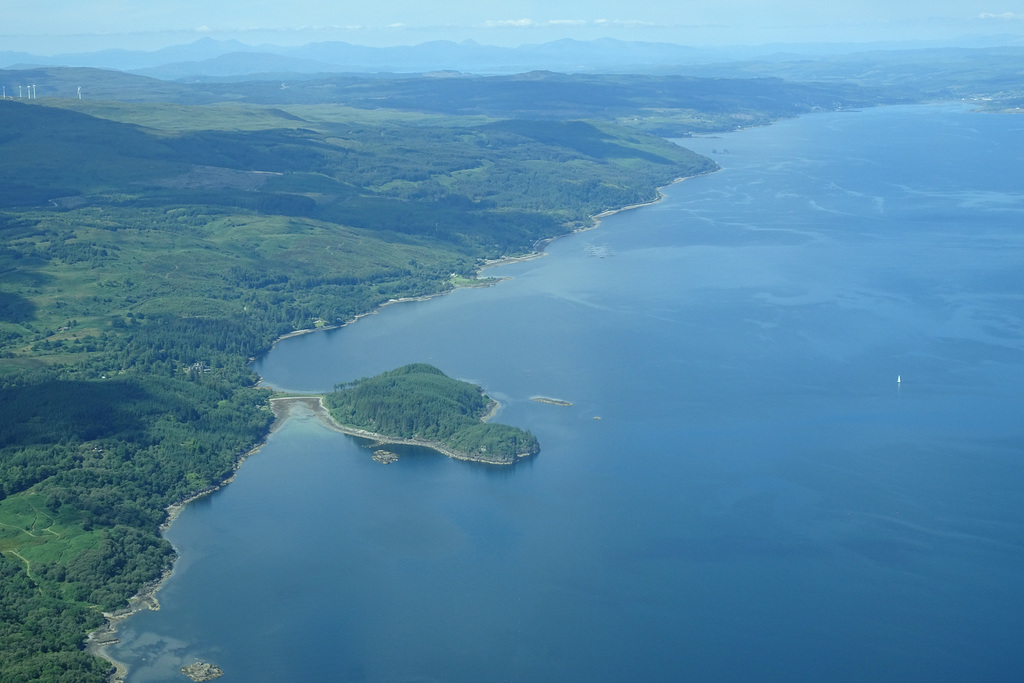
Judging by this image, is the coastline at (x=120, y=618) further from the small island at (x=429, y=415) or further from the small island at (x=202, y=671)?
the small island at (x=429, y=415)

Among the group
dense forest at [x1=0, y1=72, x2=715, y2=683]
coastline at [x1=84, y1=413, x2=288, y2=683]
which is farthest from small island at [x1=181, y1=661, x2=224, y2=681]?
dense forest at [x1=0, y1=72, x2=715, y2=683]

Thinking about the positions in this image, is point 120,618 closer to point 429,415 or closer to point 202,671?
point 202,671

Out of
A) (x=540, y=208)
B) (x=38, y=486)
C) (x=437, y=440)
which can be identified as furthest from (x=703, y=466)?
(x=540, y=208)

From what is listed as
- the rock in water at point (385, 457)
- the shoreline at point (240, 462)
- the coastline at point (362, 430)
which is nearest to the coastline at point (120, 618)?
the shoreline at point (240, 462)

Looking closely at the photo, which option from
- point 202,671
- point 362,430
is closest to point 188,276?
point 362,430

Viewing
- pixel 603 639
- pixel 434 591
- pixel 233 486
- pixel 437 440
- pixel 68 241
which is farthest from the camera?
pixel 68 241

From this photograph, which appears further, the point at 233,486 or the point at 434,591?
the point at 233,486

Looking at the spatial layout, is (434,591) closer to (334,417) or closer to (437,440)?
(437,440)

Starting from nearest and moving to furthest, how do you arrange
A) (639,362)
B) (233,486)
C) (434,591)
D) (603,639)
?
(603,639), (434,591), (233,486), (639,362)

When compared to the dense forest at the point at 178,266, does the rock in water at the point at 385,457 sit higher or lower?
lower
